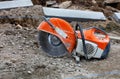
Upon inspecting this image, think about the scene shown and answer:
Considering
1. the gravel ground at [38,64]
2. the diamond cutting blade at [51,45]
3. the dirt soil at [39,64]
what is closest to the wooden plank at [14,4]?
the dirt soil at [39,64]

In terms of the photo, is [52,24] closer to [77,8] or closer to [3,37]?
[3,37]

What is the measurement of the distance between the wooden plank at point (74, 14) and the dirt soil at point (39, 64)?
1.37 m

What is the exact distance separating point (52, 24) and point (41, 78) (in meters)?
1.05

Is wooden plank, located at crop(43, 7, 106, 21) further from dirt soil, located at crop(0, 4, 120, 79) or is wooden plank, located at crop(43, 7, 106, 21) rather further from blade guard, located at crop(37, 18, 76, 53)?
blade guard, located at crop(37, 18, 76, 53)

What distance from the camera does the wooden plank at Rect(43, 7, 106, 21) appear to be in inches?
331

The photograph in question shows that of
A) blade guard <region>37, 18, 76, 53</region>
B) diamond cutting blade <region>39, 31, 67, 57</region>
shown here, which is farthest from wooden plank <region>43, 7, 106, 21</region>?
blade guard <region>37, 18, 76, 53</region>

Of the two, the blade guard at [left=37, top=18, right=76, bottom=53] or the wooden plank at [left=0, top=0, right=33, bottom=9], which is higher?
the blade guard at [left=37, top=18, right=76, bottom=53]

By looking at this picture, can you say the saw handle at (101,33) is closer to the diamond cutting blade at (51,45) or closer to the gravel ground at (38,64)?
the gravel ground at (38,64)

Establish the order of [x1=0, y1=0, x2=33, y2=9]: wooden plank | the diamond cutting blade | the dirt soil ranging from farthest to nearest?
[x1=0, y1=0, x2=33, y2=9]: wooden plank < the diamond cutting blade < the dirt soil

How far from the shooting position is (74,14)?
854 centimetres

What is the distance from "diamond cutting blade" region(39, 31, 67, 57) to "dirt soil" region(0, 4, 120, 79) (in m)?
0.10

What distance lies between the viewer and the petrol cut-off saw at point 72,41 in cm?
630

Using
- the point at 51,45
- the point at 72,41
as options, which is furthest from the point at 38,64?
the point at 72,41

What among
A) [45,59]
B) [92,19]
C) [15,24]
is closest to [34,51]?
[45,59]
